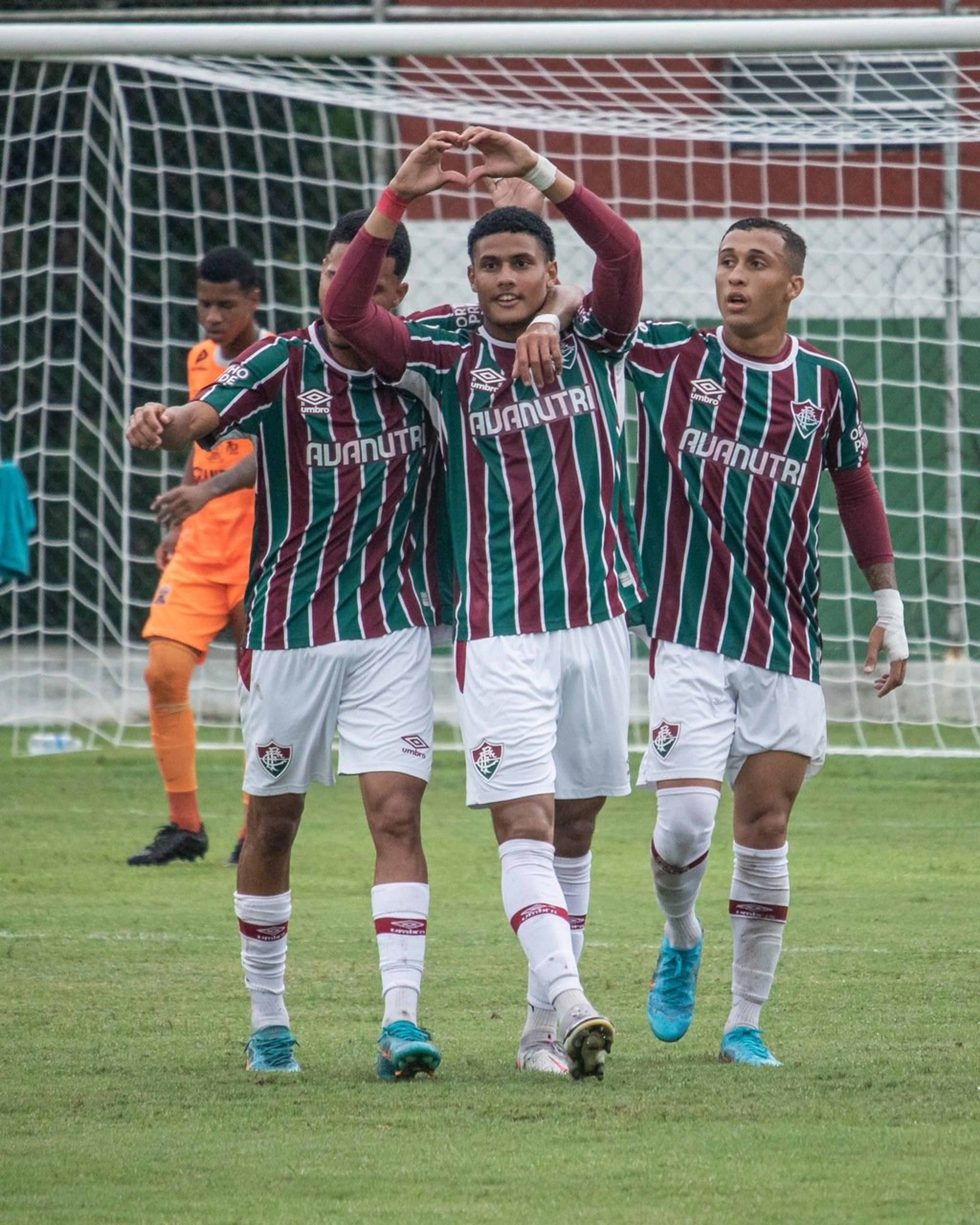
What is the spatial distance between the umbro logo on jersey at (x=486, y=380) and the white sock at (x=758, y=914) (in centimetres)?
125

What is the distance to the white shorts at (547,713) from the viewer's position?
4.43m

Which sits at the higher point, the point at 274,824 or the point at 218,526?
the point at 218,526

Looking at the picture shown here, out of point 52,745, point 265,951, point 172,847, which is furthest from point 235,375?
point 52,745

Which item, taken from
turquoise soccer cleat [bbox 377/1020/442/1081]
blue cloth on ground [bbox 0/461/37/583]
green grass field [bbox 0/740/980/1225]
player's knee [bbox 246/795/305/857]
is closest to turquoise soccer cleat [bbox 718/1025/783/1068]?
green grass field [bbox 0/740/980/1225]

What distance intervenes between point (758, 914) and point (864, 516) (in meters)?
1.03

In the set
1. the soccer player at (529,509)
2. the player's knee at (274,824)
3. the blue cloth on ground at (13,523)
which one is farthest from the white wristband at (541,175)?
the blue cloth on ground at (13,523)

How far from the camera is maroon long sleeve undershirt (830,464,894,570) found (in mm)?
5039

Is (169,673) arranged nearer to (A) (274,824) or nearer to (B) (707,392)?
(A) (274,824)

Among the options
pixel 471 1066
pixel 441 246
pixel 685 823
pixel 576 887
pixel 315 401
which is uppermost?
pixel 441 246

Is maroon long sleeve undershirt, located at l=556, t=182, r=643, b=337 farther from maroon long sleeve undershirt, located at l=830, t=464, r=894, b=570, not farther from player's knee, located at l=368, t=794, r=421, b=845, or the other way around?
player's knee, located at l=368, t=794, r=421, b=845

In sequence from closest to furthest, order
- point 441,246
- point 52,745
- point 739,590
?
point 739,590 → point 52,745 → point 441,246

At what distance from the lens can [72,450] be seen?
1273 centimetres

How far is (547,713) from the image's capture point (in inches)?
177

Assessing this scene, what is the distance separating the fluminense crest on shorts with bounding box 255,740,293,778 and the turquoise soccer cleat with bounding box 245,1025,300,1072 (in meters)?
0.58
